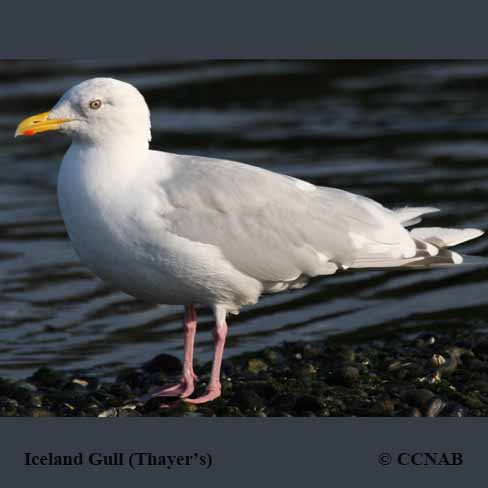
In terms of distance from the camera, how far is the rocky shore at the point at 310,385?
27.7 feet

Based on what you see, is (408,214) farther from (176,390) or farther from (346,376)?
(176,390)

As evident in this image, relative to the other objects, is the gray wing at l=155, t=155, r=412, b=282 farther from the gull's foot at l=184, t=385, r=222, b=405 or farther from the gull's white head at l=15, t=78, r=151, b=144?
the gull's foot at l=184, t=385, r=222, b=405

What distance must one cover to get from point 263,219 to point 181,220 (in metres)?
0.73

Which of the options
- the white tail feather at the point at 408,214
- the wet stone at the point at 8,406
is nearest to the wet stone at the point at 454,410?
the white tail feather at the point at 408,214

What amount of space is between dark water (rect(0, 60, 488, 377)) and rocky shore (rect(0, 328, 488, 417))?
23.0 inches

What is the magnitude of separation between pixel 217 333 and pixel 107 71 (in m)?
13.3

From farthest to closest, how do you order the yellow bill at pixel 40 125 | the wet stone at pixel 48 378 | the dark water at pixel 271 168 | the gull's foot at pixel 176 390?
the dark water at pixel 271 168
the wet stone at pixel 48 378
the gull's foot at pixel 176 390
the yellow bill at pixel 40 125

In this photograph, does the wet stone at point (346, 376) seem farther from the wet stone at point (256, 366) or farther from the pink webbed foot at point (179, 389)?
the pink webbed foot at point (179, 389)

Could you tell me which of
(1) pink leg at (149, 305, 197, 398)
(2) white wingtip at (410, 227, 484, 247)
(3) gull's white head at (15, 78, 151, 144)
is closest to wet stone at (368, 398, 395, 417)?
(1) pink leg at (149, 305, 197, 398)

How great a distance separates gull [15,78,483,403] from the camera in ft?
27.3

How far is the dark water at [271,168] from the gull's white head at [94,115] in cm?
241

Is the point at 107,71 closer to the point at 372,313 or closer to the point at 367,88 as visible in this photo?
the point at 367,88

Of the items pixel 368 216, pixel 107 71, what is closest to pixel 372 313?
pixel 368 216

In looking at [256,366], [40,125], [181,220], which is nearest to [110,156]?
[40,125]
